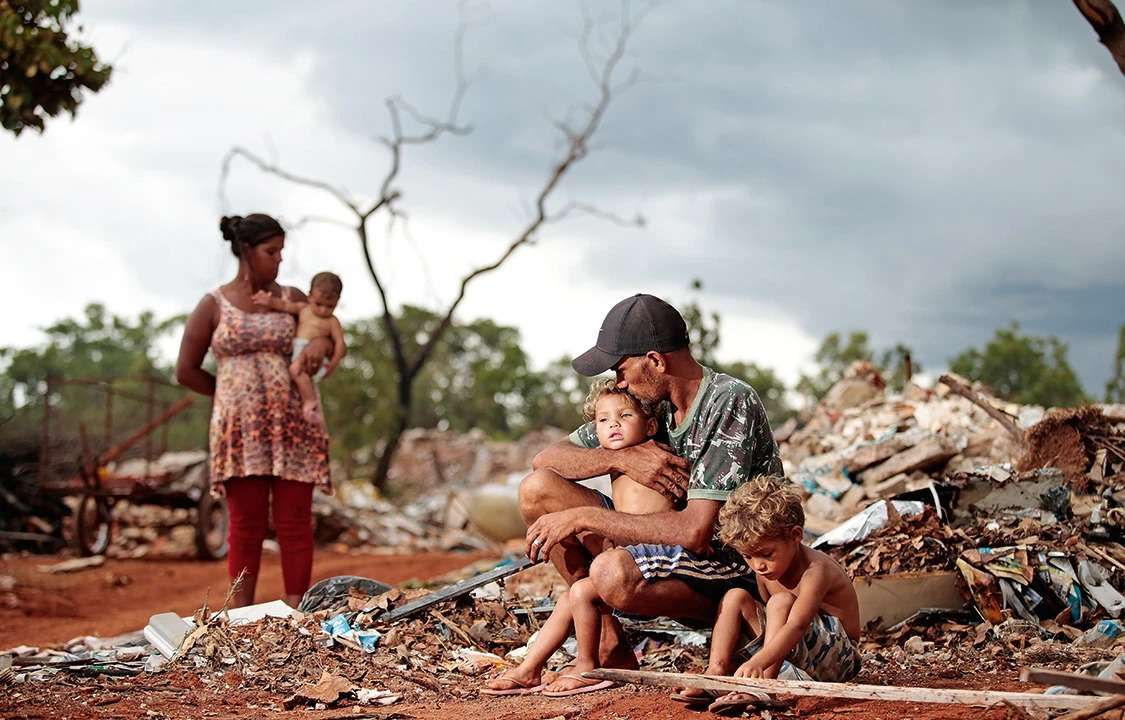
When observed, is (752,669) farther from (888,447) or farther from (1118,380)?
(1118,380)

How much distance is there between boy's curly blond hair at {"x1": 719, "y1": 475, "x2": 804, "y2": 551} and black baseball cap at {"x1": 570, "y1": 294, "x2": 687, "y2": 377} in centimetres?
56

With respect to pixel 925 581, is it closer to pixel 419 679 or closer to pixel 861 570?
pixel 861 570

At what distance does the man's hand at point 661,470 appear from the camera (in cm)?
385

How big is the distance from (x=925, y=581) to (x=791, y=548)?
2.20 metres

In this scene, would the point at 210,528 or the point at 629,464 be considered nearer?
the point at 629,464

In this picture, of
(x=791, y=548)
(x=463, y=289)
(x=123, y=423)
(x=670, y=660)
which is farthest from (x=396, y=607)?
(x=123, y=423)

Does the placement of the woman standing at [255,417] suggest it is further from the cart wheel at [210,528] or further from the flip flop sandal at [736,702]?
the cart wheel at [210,528]

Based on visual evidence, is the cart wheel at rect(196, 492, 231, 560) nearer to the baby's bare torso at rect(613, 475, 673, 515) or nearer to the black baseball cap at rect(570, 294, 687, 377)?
the baby's bare torso at rect(613, 475, 673, 515)

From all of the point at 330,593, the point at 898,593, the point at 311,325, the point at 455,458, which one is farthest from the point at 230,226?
the point at 455,458

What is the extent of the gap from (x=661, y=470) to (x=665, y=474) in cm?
2

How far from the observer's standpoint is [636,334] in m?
3.86

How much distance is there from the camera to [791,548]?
3682 millimetres

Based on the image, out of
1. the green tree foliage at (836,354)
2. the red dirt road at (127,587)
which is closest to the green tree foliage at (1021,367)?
the green tree foliage at (836,354)

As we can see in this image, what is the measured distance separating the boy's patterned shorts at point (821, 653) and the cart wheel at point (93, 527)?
10011 mm
